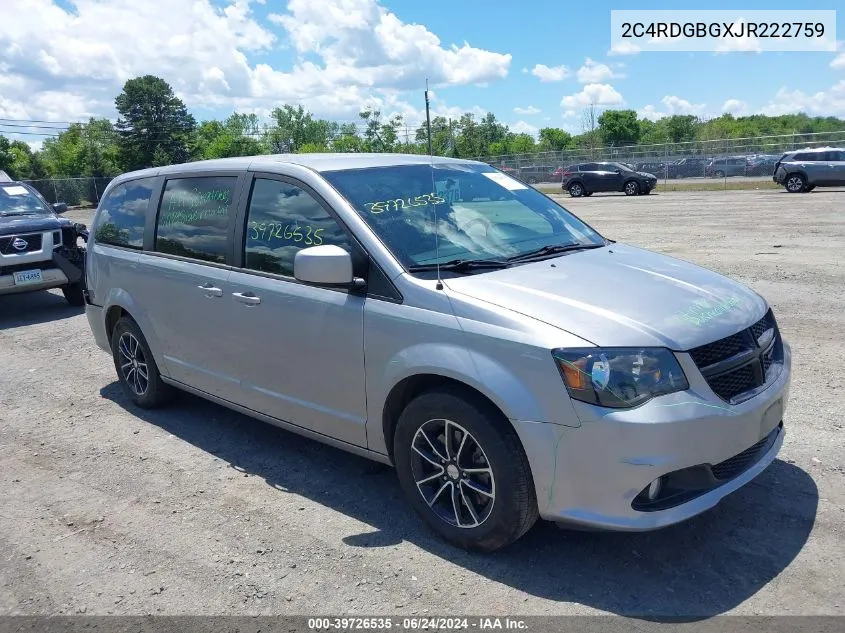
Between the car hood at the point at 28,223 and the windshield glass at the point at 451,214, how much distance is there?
7.96 m

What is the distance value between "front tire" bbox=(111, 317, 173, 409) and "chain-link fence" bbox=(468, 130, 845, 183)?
35.6m

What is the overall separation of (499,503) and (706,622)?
3.15 ft

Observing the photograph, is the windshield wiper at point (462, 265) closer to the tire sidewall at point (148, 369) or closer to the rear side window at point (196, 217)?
the rear side window at point (196, 217)

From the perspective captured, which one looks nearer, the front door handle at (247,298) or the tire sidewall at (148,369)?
the front door handle at (247,298)

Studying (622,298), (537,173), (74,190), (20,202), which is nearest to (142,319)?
(622,298)

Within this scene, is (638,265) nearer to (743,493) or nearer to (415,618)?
(743,493)

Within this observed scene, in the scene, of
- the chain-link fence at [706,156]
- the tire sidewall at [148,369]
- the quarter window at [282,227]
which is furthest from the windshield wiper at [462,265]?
the chain-link fence at [706,156]

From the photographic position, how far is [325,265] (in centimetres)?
367

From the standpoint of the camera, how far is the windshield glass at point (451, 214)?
3898mm

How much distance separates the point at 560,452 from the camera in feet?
10.0

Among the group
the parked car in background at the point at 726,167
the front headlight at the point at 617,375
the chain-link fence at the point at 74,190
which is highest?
the chain-link fence at the point at 74,190

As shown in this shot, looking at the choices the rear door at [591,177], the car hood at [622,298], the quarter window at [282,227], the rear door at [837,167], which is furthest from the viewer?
the rear door at [591,177]

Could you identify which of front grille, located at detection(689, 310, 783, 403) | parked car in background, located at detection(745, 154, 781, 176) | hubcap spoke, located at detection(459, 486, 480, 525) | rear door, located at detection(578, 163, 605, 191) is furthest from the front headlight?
parked car in background, located at detection(745, 154, 781, 176)

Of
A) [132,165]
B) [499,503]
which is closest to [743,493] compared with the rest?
[499,503]
